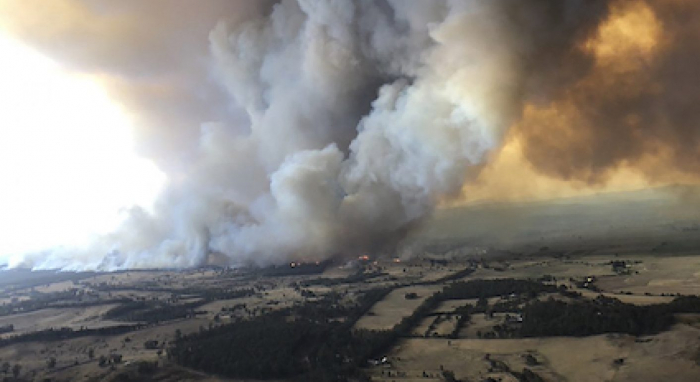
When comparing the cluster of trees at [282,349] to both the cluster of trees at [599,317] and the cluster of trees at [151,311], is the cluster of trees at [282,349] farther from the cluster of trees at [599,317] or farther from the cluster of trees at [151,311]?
the cluster of trees at [599,317]

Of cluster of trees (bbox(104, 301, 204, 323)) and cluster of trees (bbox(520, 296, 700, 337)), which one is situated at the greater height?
cluster of trees (bbox(104, 301, 204, 323))

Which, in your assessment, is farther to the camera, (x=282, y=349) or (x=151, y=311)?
(x=151, y=311)

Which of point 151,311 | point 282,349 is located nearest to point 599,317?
point 282,349

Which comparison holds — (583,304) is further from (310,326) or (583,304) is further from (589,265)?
(589,265)

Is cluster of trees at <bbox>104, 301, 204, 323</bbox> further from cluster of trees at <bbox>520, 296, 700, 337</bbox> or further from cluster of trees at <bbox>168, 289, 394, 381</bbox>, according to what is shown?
cluster of trees at <bbox>520, 296, 700, 337</bbox>

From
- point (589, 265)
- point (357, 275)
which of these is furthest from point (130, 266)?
point (589, 265)

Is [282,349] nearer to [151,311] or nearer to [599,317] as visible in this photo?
[599,317]

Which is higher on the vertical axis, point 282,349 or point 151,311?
point 151,311

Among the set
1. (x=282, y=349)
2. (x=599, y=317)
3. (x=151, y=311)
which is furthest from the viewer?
(x=151, y=311)

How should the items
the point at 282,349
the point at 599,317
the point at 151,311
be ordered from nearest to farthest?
the point at 282,349 < the point at 599,317 < the point at 151,311

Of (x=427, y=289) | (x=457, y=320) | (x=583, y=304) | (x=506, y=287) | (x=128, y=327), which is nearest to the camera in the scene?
(x=583, y=304)

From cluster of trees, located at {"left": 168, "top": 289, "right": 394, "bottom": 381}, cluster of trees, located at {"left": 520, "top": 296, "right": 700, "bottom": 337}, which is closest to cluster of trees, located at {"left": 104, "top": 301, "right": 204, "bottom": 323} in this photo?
cluster of trees, located at {"left": 168, "top": 289, "right": 394, "bottom": 381}
